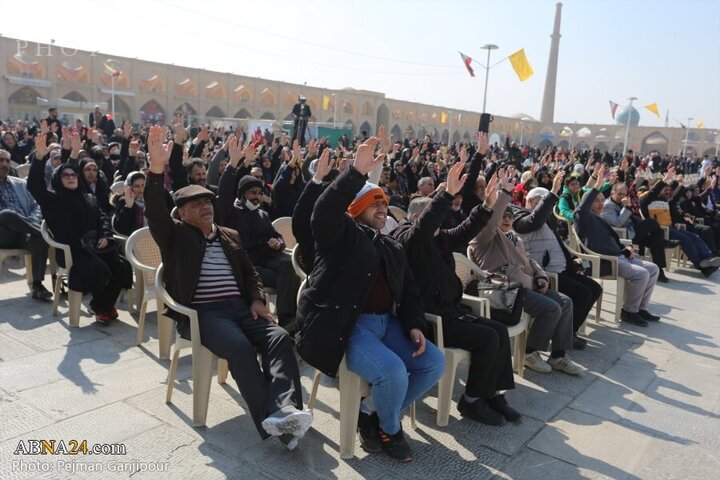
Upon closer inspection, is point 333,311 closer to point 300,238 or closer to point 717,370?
point 300,238

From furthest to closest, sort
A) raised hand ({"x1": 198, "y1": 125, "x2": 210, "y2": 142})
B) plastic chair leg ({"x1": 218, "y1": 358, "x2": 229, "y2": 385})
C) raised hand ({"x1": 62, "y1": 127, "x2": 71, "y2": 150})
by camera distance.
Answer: raised hand ({"x1": 198, "y1": 125, "x2": 210, "y2": 142})
raised hand ({"x1": 62, "y1": 127, "x2": 71, "y2": 150})
plastic chair leg ({"x1": 218, "y1": 358, "x2": 229, "y2": 385})

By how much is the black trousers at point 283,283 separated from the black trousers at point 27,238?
2117 millimetres

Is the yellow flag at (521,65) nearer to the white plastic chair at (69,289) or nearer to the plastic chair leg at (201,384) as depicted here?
the white plastic chair at (69,289)

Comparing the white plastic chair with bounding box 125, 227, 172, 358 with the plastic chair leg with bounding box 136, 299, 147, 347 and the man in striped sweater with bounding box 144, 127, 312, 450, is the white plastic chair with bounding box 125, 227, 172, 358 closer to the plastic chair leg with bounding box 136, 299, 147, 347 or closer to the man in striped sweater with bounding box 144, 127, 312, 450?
the plastic chair leg with bounding box 136, 299, 147, 347

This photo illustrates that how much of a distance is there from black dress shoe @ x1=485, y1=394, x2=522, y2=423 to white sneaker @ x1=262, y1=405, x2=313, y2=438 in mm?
1264

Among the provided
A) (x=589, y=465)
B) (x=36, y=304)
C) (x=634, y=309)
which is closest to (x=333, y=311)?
(x=589, y=465)

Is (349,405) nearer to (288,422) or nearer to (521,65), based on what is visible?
(288,422)

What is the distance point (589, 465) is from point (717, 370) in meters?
2.33

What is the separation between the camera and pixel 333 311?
2.81 m

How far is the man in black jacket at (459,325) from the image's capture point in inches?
128

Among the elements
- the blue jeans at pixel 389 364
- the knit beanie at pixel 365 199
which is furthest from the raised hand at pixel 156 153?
the blue jeans at pixel 389 364

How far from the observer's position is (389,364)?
9.17 feet

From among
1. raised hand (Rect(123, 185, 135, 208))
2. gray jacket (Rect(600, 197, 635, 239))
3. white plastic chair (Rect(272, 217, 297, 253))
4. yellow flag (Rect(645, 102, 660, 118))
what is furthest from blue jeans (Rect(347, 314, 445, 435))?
yellow flag (Rect(645, 102, 660, 118))

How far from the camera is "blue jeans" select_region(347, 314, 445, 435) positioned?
9.14 ft
